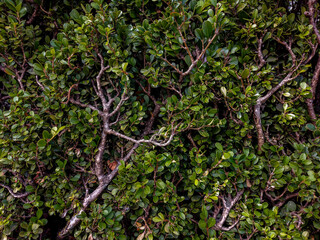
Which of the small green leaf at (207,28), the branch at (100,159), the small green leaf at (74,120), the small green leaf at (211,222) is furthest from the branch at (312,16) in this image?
the small green leaf at (74,120)

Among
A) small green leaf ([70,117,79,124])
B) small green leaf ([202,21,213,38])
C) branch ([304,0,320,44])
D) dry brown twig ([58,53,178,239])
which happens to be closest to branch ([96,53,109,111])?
dry brown twig ([58,53,178,239])

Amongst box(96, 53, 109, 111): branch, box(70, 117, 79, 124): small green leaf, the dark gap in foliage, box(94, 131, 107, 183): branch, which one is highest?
box(96, 53, 109, 111): branch

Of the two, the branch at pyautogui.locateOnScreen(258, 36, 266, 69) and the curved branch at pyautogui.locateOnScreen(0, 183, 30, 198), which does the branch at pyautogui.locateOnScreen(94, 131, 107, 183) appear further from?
the branch at pyautogui.locateOnScreen(258, 36, 266, 69)

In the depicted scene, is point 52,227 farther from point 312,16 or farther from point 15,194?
point 312,16

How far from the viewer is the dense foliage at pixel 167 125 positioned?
139 cm

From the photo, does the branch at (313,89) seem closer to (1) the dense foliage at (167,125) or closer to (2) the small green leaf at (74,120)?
(1) the dense foliage at (167,125)

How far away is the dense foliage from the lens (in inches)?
54.7

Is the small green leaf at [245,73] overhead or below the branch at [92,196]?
overhead

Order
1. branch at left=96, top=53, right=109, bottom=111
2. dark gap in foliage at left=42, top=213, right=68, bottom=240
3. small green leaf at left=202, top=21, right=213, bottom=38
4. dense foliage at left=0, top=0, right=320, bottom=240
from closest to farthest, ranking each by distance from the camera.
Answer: small green leaf at left=202, top=21, right=213, bottom=38 < dense foliage at left=0, top=0, right=320, bottom=240 < branch at left=96, top=53, right=109, bottom=111 < dark gap in foliage at left=42, top=213, right=68, bottom=240

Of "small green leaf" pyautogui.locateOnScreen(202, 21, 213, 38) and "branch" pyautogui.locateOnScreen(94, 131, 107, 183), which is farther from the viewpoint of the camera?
"branch" pyautogui.locateOnScreen(94, 131, 107, 183)

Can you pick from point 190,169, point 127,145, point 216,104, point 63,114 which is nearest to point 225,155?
point 190,169

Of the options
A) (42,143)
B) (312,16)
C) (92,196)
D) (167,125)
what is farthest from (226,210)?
(312,16)

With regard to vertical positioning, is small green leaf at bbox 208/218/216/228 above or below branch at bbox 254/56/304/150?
below

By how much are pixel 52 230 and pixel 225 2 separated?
7.68 feet
